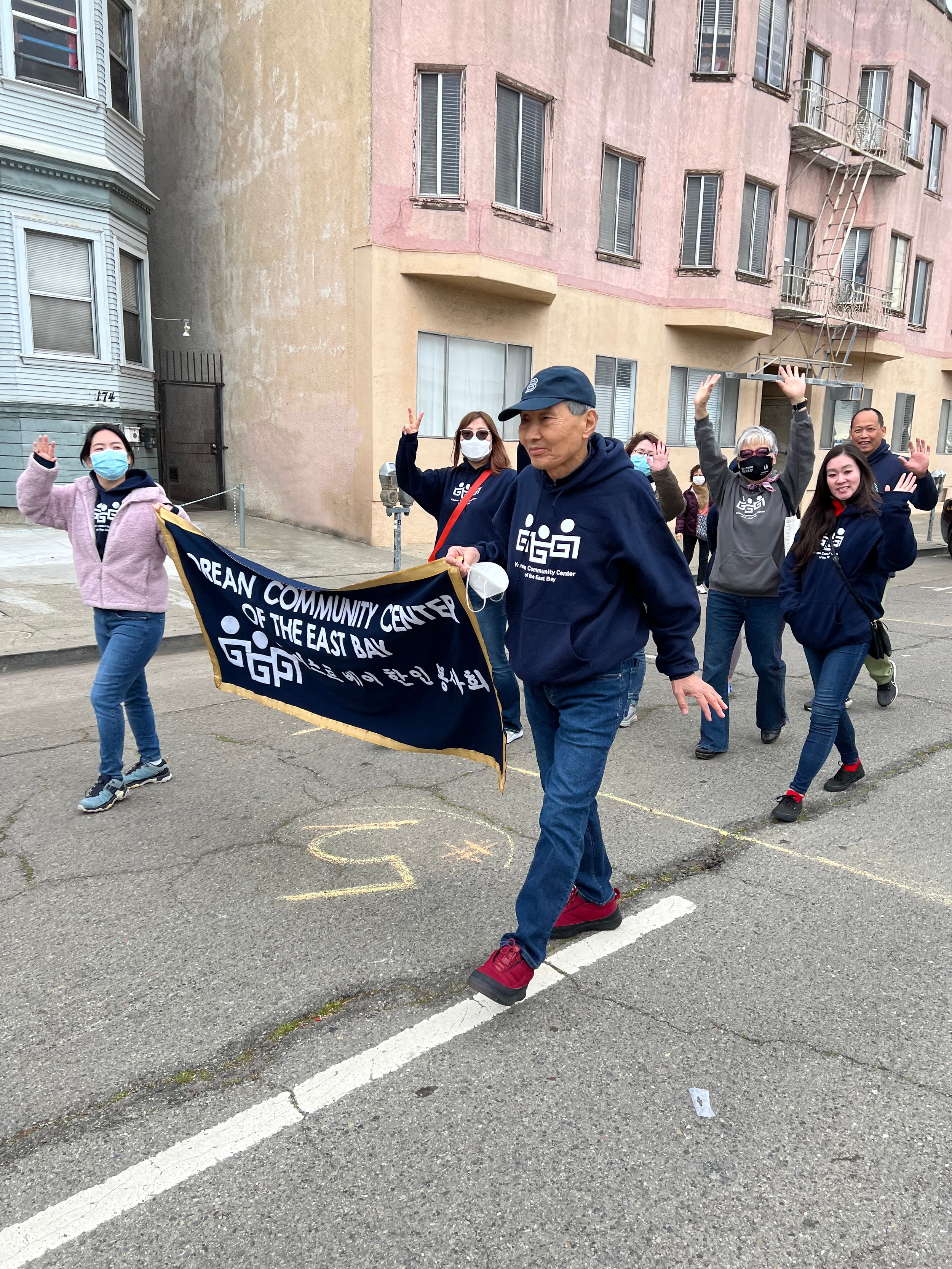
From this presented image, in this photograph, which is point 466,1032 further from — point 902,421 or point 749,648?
point 902,421

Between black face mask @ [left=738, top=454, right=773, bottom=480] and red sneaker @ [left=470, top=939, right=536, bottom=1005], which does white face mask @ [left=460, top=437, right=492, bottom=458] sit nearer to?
black face mask @ [left=738, top=454, right=773, bottom=480]

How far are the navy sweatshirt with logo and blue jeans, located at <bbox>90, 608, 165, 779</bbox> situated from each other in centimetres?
164

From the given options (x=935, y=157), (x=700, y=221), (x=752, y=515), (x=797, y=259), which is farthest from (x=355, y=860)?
(x=935, y=157)

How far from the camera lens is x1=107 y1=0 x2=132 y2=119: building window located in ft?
52.7

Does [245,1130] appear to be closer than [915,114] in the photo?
Yes

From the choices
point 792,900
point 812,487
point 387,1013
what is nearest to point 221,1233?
point 387,1013

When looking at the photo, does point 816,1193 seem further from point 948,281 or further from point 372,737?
point 948,281

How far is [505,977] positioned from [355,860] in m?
1.33

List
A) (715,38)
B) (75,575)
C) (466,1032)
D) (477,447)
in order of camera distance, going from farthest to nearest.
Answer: (715,38) → (75,575) → (477,447) → (466,1032)

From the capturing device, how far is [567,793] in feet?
A: 10.1

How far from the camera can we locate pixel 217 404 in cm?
1838

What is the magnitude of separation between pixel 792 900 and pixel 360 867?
1.86 meters

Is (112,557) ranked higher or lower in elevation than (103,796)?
higher

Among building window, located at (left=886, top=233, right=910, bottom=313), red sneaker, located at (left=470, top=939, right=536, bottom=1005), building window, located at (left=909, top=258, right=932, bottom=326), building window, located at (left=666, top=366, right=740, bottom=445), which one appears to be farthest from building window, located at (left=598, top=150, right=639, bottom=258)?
red sneaker, located at (left=470, top=939, right=536, bottom=1005)
